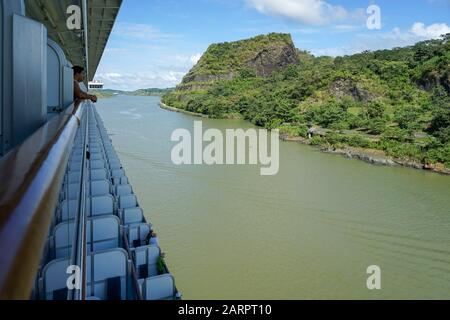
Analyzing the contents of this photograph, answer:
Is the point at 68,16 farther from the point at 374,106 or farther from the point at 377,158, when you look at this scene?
the point at 374,106

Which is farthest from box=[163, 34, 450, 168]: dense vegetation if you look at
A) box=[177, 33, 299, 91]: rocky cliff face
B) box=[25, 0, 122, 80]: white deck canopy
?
box=[177, 33, 299, 91]: rocky cliff face

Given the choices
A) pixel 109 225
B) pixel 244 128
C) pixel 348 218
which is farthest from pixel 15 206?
pixel 244 128

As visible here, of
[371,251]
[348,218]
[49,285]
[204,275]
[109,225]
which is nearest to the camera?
[49,285]

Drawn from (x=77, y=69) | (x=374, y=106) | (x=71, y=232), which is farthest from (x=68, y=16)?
(x=374, y=106)

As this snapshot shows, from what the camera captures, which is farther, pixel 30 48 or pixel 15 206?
pixel 30 48

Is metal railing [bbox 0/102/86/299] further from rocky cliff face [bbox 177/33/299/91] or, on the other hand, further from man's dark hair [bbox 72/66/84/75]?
rocky cliff face [bbox 177/33/299/91]
